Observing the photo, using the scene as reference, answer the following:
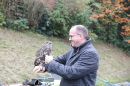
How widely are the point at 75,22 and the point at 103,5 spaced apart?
4.74 meters

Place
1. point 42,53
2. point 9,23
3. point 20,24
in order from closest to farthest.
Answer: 1. point 42,53
2. point 9,23
3. point 20,24

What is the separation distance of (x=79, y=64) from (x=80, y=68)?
0.06 metres

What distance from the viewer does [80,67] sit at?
180cm

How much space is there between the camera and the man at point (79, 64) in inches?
70.6

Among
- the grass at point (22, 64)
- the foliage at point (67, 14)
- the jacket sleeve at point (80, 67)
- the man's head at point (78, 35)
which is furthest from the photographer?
the foliage at point (67, 14)

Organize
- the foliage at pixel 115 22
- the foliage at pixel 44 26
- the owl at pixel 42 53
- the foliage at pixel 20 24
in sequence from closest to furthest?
the owl at pixel 42 53 < the foliage at pixel 20 24 < the foliage at pixel 44 26 < the foliage at pixel 115 22

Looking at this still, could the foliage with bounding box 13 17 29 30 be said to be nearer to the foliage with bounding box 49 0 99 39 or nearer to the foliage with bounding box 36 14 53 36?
the foliage with bounding box 36 14 53 36

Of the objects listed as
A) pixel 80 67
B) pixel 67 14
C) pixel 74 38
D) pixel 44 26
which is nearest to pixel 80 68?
pixel 80 67

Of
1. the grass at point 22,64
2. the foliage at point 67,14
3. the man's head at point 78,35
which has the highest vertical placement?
the foliage at point 67,14

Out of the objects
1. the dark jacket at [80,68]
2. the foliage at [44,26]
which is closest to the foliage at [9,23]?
the foliage at [44,26]

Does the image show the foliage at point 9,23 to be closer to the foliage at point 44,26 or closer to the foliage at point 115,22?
the foliage at point 44,26

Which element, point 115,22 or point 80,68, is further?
point 115,22

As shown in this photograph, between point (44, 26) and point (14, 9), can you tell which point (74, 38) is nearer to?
point (14, 9)

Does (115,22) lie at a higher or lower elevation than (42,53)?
higher
